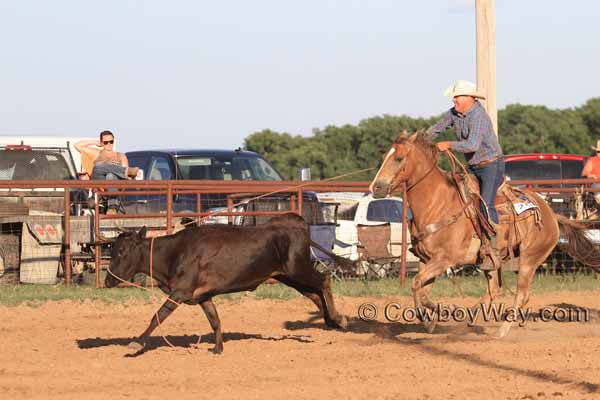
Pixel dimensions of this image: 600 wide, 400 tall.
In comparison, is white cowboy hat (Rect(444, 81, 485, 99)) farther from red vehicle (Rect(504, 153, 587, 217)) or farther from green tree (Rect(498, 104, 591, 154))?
green tree (Rect(498, 104, 591, 154))

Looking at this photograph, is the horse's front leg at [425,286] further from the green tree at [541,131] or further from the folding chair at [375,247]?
the green tree at [541,131]

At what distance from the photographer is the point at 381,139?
189ft

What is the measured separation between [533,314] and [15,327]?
6.08 metres

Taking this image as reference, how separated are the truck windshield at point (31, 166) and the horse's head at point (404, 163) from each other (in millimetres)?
7804

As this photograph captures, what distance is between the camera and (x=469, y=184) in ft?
34.7

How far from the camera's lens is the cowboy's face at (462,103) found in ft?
34.4

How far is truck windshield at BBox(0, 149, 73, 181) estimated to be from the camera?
1623cm

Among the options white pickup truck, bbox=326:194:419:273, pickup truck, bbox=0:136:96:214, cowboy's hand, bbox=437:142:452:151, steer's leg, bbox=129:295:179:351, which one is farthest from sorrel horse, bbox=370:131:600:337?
pickup truck, bbox=0:136:96:214

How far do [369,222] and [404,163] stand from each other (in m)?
7.46

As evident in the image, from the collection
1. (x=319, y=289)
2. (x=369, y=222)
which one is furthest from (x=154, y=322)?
(x=369, y=222)

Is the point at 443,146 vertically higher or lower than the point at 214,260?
higher

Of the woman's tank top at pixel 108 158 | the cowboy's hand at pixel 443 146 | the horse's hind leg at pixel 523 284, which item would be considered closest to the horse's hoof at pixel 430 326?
the horse's hind leg at pixel 523 284

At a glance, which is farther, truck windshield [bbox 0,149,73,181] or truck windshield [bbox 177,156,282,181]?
truck windshield [bbox 177,156,282,181]

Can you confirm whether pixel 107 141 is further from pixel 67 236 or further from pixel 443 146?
pixel 443 146
